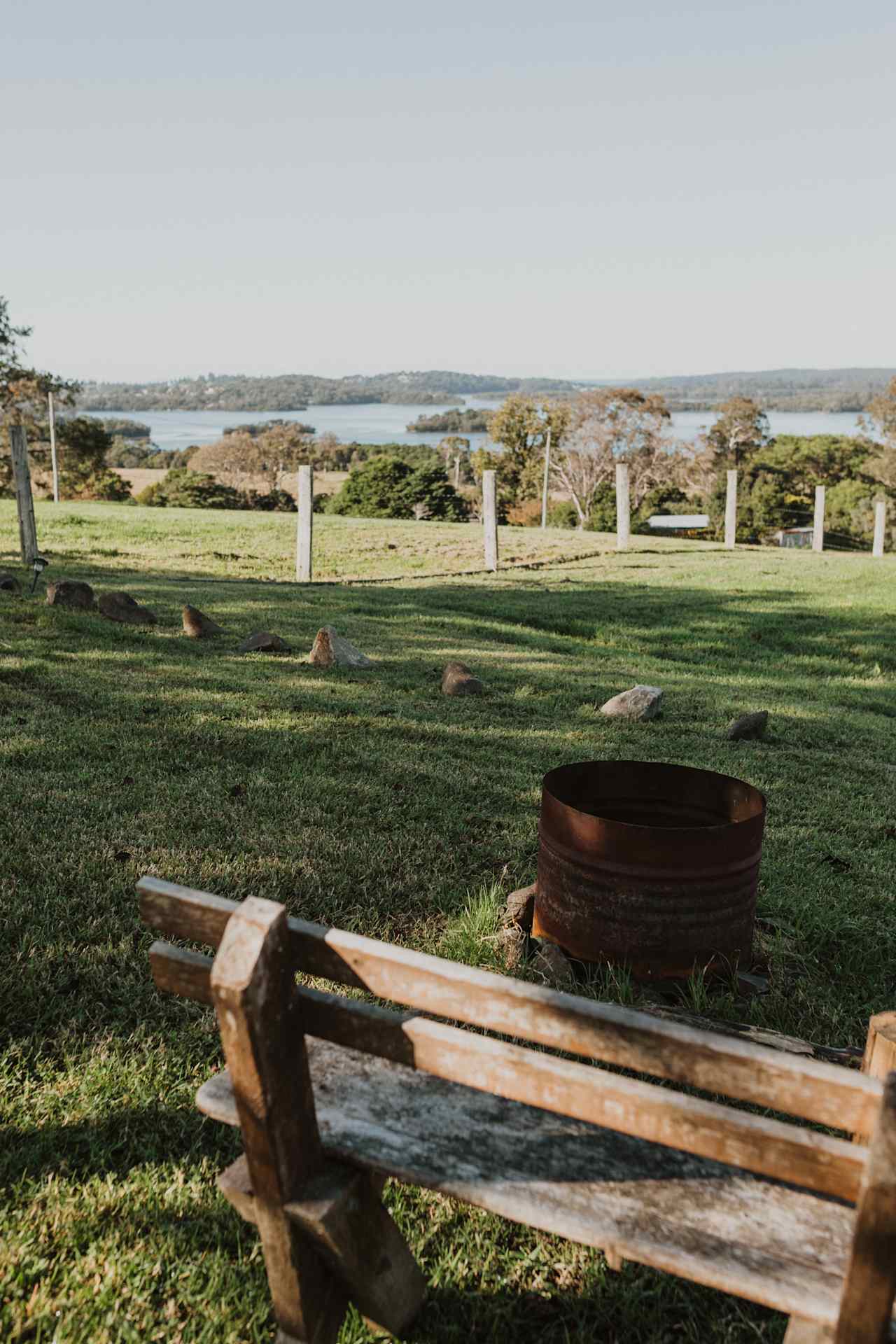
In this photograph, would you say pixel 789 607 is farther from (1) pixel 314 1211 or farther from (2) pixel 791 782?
(1) pixel 314 1211

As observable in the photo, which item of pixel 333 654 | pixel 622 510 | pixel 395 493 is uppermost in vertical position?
pixel 395 493

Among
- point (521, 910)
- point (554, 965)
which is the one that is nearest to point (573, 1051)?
point (554, 965)

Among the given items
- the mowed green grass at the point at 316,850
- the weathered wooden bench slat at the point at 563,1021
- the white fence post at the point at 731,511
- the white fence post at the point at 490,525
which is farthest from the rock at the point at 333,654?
the white fence post at the point at 731,511

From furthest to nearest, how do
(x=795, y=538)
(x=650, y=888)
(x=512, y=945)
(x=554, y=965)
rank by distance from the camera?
1. (x=795, y=538)
2. (x=512, y=945)
3. (x=554, y=965)
4. (x=650, y=888)

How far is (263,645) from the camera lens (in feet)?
32.0

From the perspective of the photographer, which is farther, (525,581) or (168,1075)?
(525,581)

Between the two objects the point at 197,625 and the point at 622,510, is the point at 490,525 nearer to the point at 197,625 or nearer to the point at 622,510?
the point at 622,510

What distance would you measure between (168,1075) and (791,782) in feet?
15.9

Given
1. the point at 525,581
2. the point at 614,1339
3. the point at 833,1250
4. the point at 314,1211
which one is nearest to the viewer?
the point at 833,1250

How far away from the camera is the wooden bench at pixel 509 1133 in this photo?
1.39m

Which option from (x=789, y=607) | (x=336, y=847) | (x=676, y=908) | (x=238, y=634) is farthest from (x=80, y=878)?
(x=789, y=607)

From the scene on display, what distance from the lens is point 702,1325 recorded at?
2.32m

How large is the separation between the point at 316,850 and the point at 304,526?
13.7 metres

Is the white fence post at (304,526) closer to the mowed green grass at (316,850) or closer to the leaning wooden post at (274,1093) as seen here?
the mowed green grass at (316,850)
